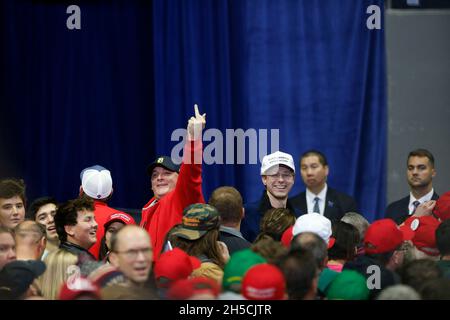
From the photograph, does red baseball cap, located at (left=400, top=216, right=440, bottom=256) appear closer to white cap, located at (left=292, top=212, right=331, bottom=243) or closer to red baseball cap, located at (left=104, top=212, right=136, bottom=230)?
white cap, located at (left=292, top=212, right=331, bottom=243)

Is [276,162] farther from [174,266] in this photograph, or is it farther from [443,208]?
[174,266]

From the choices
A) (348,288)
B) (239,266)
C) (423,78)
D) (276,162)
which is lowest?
(348,288)

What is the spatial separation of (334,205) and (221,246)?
2508 millimetres

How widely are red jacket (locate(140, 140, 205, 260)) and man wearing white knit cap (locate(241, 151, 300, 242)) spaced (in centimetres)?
67

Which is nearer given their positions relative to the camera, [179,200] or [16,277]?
[16,277]

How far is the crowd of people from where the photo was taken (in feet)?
15.2

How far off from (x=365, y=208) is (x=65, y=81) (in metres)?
3.22

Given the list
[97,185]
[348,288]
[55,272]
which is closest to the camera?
[348,288]

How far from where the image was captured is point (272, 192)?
25.0ft

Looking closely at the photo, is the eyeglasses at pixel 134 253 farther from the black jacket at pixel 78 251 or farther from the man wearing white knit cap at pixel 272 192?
the man wearing white knit cap at pixel 272 192

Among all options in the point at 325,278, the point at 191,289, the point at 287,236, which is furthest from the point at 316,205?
the point at 191,289

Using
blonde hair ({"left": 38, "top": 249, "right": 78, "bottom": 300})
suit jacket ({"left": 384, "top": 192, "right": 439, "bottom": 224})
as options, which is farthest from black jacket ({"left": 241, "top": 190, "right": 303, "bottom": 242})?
blonde hair ({"left": 38, "top": 249, "right": 78, "bottom": 300})

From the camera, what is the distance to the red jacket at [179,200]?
657 cm

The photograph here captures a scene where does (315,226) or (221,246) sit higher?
(315,226)
